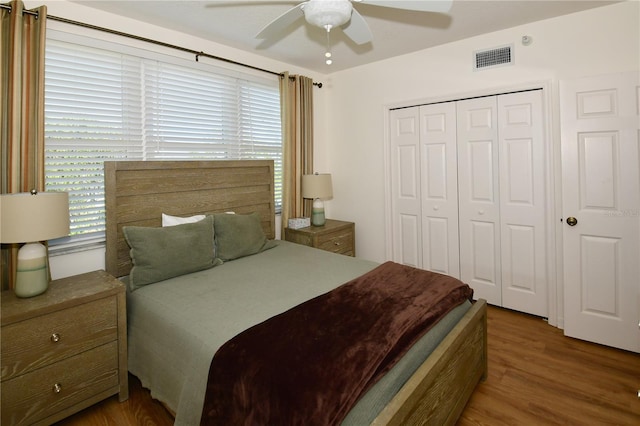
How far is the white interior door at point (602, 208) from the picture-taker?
7.98 ft

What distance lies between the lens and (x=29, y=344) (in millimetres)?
1694

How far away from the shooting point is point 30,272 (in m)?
1.82

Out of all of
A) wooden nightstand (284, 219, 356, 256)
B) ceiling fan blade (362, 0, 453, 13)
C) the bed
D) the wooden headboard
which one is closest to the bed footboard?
the bed

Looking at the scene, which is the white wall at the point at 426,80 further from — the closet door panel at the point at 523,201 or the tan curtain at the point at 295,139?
the tan curtain at the point at 295,139

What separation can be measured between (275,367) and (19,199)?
60.5 inches

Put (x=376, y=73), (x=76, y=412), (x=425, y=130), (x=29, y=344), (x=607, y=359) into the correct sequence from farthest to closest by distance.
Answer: (x=376, y=73), (x=425, y=130), (x=607, y=359), (x=76, y=412), (x=29, y=344)

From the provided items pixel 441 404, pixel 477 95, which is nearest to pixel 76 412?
pixel 441 404

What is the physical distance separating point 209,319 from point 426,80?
9.96 ft

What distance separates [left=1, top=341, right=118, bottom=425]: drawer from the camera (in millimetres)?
1656

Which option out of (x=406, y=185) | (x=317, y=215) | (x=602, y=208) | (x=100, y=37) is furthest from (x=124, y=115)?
(x=602, y=208)

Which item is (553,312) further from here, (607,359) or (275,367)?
(275,367)

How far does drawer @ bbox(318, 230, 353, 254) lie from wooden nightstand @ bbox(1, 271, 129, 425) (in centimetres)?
197

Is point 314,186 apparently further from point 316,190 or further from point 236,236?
point 236,236

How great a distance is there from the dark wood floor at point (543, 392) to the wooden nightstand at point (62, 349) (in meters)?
0.16
